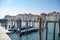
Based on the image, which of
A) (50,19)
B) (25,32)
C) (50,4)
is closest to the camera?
(50,4)

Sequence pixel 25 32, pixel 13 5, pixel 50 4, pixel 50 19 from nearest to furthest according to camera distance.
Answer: pixel 13 5, pixel 50 4, pixel 25 32, pixel 50 19

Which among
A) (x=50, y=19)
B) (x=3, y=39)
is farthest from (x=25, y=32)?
(x=50, y=19)

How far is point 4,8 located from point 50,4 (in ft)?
3.91

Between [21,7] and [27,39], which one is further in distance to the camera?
[27,39]

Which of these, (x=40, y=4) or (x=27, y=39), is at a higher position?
(x=40, y=4)

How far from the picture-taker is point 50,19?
8438 millimetres

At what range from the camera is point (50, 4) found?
3.87 m

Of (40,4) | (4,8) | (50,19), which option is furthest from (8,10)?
(50,19)

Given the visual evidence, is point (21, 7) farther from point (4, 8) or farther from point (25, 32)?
point (25, 32)

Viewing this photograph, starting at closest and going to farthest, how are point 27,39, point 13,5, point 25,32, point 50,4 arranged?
1. point 13,5
2. point 50,4
3. point 27,39
4. point 25,32

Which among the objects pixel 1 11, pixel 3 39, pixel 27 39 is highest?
pixel 1 11

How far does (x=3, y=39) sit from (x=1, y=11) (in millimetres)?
1207

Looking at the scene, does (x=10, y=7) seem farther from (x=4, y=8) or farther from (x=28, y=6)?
(x=28, y=6)

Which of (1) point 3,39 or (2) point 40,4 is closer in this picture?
(1) point 3,39
